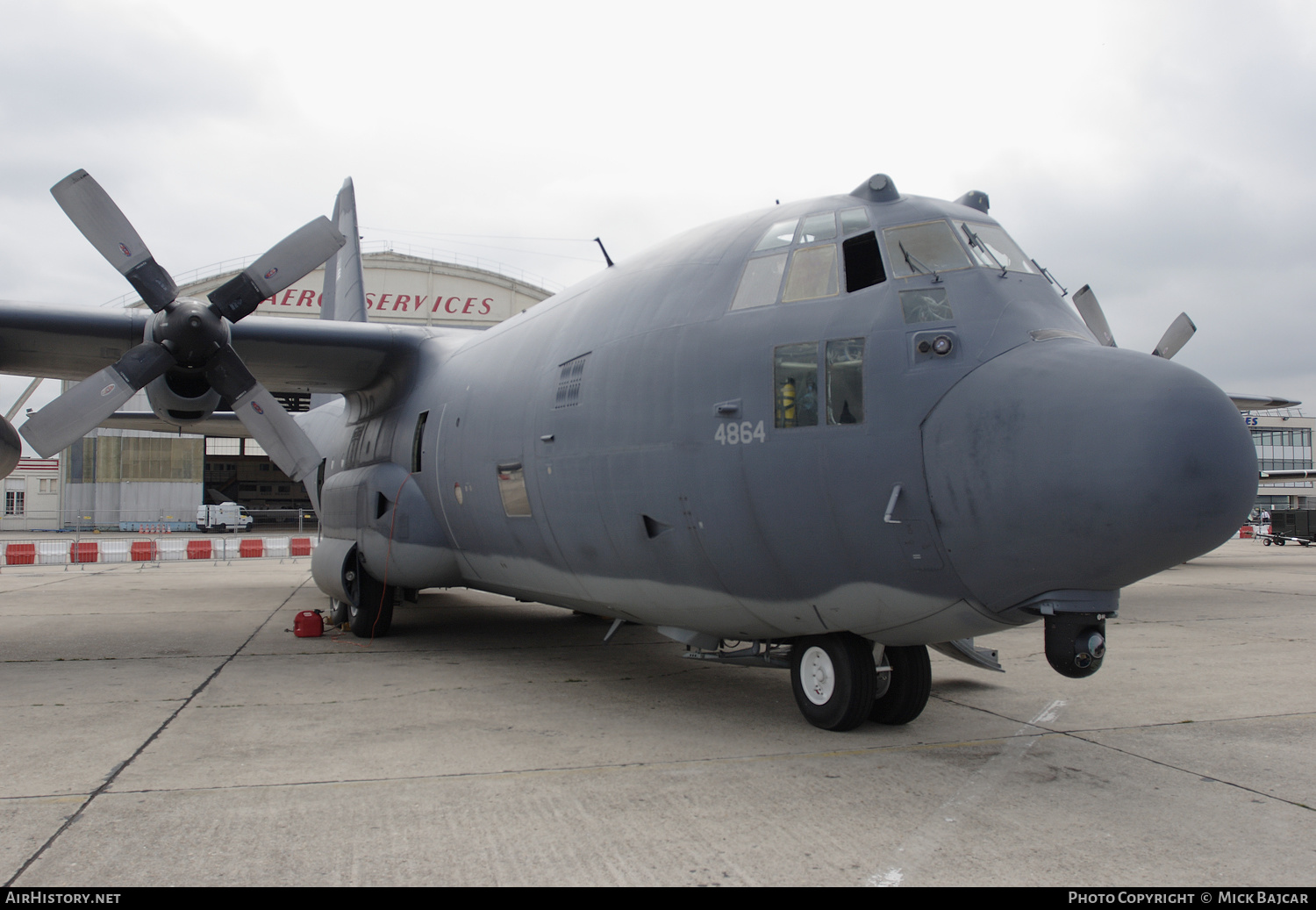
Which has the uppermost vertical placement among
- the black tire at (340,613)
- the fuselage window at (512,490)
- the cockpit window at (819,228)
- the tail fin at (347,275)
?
the tail fin at (347,275)

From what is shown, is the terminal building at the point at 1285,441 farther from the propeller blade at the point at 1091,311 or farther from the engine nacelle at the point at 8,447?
the engine nacelle at the point at 8,447

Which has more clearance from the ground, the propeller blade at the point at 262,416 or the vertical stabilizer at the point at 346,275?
the vertical stabilizer at the point at 346,275

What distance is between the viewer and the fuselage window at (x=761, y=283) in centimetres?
626

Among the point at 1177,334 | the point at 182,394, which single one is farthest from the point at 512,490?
the point at 1177,334

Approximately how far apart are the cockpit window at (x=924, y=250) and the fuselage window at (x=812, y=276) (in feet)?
1.28

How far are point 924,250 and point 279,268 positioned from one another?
26.2 ft

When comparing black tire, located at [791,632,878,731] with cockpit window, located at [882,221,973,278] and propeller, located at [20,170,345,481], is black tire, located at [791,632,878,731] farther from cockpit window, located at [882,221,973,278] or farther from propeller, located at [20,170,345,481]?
propeller, located at [20,170,345,481]

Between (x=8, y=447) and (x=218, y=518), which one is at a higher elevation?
(x=8, y=447)

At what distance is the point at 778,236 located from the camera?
6.52 m

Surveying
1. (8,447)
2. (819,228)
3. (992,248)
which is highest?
(819,228)

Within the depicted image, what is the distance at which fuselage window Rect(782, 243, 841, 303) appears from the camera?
6004 mm

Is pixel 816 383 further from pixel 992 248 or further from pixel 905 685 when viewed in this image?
→ pixel 905 685

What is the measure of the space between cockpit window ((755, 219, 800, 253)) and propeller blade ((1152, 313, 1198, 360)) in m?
10.7

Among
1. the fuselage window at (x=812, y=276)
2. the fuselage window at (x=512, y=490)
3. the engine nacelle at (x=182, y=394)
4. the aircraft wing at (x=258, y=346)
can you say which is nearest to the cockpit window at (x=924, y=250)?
the fuselage window at (x=812, y=276)
